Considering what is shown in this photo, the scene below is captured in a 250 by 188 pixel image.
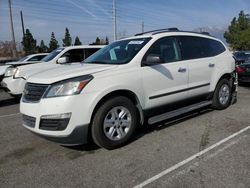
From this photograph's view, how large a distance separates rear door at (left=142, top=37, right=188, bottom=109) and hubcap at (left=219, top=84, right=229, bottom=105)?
1488 millimetres

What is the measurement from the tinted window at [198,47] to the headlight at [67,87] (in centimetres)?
240

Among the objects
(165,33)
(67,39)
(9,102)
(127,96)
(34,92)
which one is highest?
(165,33)

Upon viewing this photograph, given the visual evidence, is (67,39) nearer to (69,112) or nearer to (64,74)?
(64,74)

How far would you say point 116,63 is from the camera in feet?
15.8

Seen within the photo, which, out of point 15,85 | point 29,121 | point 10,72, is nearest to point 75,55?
point 10,72

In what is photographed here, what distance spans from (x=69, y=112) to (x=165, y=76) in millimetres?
1962

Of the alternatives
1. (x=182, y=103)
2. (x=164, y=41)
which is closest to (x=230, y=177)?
(x=182, y=103)

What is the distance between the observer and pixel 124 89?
14.7 ft

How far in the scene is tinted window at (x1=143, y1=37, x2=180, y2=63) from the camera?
5.09 m

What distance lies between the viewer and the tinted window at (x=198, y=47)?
5.68 meters

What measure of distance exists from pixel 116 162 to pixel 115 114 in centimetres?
78

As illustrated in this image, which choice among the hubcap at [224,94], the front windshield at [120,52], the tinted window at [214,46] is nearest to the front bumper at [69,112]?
the front windshield at [120,52]

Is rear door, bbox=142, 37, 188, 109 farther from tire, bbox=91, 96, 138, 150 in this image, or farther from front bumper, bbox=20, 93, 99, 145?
front bumper, bbox=20, 93, 99, 145

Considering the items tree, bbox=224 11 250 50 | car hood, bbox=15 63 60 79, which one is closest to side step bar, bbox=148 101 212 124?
car hood, bbox=15 63 60 79
